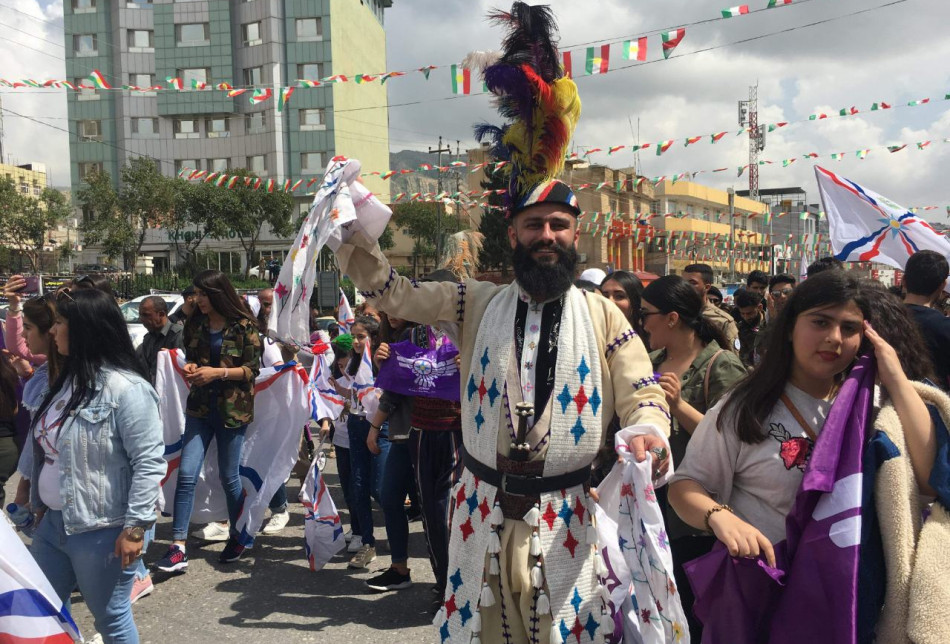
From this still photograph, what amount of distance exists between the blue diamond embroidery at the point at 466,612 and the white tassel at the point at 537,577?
0.86 feet

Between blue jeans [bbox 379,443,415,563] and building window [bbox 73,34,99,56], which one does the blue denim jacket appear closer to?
blue jeans [bbox 379,443,415,563]

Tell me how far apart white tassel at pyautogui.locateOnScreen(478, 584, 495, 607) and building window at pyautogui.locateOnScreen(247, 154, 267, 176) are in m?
50.0

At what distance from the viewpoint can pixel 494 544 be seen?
2557mm

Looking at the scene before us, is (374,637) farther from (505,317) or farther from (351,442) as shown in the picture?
(505,317)

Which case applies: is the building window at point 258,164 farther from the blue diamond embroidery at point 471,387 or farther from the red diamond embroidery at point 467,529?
the red diamond embroidery at point 467,529

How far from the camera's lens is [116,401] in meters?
3.19

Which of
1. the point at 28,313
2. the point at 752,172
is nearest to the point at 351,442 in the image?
the point at 28,313

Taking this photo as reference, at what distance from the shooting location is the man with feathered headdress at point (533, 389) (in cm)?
255

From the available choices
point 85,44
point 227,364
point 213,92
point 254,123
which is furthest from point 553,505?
point 85,44

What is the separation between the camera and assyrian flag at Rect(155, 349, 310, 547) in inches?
213

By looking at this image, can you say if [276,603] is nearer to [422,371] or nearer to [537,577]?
[422,371]

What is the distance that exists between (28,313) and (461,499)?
9.59 ft

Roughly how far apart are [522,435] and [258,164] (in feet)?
165

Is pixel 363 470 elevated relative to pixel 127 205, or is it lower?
lower
